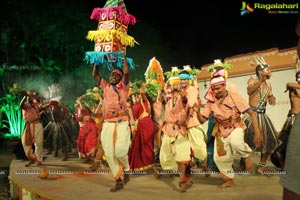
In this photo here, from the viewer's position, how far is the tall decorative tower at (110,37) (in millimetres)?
6035

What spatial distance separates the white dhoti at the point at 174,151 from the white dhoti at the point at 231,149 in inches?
18.9

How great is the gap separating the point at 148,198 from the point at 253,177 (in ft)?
7.65

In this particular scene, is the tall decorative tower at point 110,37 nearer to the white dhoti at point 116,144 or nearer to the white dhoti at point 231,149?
the white dhoti at point 116,144

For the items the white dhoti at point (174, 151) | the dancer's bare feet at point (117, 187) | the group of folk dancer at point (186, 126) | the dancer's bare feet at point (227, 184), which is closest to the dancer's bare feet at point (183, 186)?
the group of folk dancer at point (186, 126)

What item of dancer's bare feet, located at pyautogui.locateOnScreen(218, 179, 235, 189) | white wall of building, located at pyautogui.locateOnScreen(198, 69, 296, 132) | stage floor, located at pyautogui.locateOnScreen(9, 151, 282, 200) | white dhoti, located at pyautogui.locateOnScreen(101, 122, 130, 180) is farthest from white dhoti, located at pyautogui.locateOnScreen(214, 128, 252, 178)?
white wall of building, located at pyautogui.locateOnScreen(198, 69, 296, 132)

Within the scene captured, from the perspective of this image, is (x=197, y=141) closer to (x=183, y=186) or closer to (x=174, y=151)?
(x=174, y=151)

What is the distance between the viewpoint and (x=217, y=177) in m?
6.75

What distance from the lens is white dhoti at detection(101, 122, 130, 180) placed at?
575cm

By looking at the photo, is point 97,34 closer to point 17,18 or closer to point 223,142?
point 223,142

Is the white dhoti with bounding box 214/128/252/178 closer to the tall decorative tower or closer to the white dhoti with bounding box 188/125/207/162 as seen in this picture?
the white dhoti with bounding box 188/125/207/162

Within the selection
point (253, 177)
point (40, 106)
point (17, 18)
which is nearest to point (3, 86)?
point (17, 18)

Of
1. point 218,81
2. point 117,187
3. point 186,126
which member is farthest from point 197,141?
point 117,187

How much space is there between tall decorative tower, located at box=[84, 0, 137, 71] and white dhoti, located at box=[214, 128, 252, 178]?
209cm

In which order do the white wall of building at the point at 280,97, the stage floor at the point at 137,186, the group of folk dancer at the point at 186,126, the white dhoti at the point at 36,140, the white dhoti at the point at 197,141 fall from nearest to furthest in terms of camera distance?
the stage floor at the point at 137,186, the group of folk dancer at the point at 186,126, the white dhoti at the point at 197,141, the white dhoti at the point at 36,140, the white wall of building at the point at 280,97
